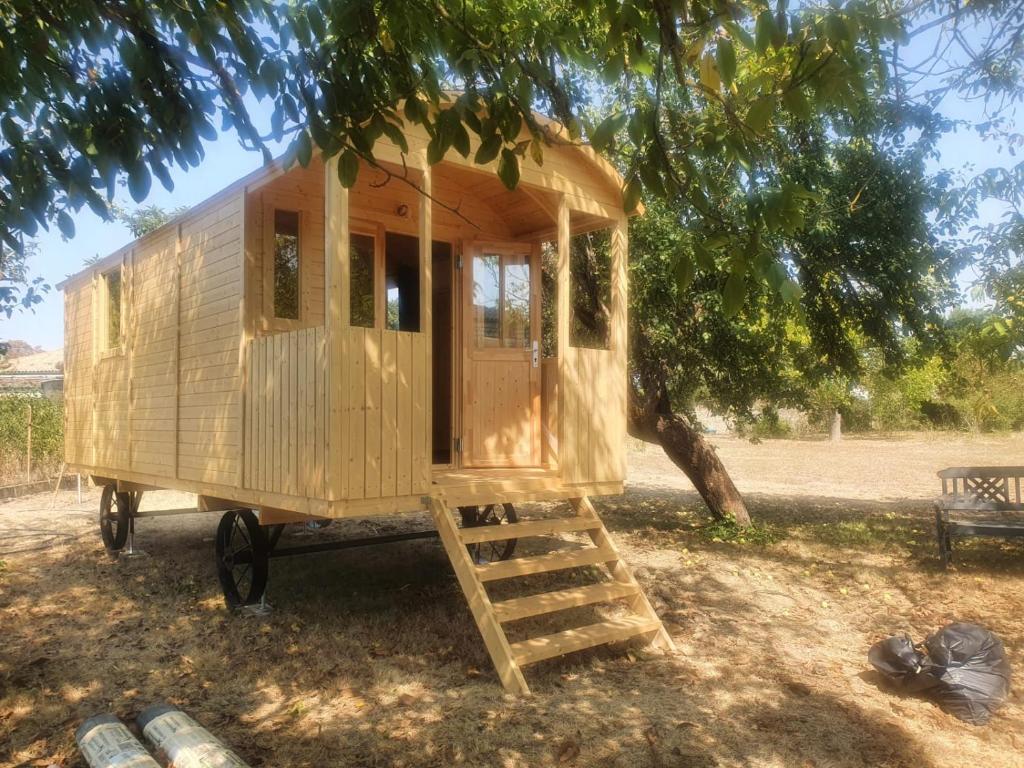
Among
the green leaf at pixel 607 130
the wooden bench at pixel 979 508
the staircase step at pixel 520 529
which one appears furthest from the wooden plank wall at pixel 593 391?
the green leaf at pixel 607 130

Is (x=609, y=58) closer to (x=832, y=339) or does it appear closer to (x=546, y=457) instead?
(x=546, y=457)

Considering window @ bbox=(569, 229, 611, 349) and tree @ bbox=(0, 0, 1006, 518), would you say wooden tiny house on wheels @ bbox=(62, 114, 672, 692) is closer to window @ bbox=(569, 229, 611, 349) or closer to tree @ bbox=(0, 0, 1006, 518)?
tree @ bbox=(0, 0, 1006, 518)

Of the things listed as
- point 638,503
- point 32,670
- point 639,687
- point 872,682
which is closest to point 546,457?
point 639,687

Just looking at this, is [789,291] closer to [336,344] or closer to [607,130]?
[607,130]

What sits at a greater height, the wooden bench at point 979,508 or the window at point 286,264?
the window at point 286,264

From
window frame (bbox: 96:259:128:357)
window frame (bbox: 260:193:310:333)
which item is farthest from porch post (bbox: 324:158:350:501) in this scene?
window frame (bbox: 96:259:128:357)

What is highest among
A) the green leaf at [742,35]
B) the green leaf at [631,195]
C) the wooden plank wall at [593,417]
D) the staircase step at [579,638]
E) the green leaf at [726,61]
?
the green leaf at [742,35]

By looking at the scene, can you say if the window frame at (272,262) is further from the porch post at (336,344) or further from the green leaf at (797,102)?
the green leaf at (797,102)

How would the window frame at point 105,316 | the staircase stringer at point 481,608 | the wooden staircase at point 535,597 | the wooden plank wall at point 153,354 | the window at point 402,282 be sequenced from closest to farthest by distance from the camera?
1. the staircase stringer at point 481,608
2. the wooden staircase at point 535,597
3. the wooden plank wall at point 153,354
4. the window at point 402,282
5. the window frame at point 105,316

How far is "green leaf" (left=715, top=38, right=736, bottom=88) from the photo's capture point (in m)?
1.92

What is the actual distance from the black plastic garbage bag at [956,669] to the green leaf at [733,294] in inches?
143

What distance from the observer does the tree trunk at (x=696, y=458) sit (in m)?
10.2

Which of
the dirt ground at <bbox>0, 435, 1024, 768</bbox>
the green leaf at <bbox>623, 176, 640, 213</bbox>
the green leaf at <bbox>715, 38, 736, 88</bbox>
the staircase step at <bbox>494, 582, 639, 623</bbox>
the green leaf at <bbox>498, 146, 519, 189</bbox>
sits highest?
the green leaf at <bbox>715, 38, 736, 88</bbox>

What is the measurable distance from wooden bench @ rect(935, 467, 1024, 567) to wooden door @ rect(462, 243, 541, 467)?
4.14 m
